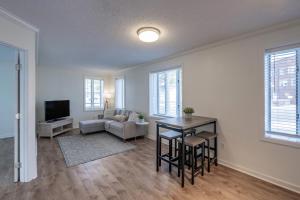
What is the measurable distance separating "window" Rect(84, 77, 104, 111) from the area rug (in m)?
1.98

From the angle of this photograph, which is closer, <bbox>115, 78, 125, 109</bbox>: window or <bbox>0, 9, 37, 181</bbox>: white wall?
<bbox>0, 9, 37, 181</bbox>: white wall

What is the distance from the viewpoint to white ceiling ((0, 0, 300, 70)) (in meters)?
1.80

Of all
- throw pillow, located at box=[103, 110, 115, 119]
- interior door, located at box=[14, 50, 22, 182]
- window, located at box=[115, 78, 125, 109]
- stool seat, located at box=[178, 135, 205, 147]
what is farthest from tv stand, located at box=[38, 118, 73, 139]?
stool seat, located at box=[178, 135, 205, 147]

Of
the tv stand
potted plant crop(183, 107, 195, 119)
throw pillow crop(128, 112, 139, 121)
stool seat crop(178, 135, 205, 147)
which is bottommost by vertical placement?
the tv stand

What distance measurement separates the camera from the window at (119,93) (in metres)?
6.52

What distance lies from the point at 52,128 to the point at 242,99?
5.30 metres

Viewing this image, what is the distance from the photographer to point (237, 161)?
286 cm

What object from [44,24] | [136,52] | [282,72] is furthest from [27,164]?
[282,72]

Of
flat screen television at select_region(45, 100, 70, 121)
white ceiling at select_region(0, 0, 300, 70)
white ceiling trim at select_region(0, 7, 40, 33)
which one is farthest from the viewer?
flat screen television at select_region(45, 100, 70, 121)

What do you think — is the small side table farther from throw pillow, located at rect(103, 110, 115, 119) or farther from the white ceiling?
the white ceiling

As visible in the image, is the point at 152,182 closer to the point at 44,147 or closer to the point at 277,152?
the point at 277,152

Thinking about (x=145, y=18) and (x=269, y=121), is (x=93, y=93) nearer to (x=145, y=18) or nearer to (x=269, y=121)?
(x=145, y=18)

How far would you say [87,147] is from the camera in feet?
13.3

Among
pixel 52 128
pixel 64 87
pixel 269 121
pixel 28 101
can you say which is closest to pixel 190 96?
pixel 269 121
